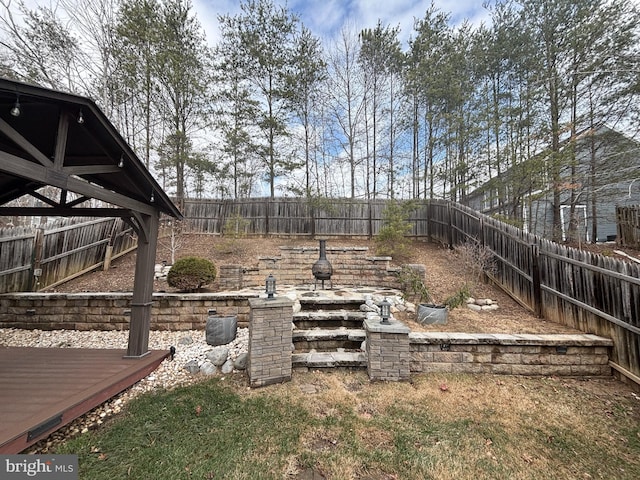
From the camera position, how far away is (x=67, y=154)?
3.04 meters

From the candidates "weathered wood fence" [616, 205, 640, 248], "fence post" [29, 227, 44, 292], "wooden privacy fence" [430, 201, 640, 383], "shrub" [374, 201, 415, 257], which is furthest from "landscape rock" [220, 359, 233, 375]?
"weathered wood fence" [616, 205, 640, 248]

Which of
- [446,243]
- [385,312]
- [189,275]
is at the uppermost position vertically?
[446,243]

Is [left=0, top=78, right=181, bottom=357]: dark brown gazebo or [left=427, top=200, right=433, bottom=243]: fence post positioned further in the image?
[left=427, top=200, right=433, bottom=243]: fence post

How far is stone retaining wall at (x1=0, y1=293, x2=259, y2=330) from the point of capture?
14.7ft

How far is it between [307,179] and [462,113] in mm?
7081

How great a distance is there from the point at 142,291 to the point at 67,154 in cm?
186

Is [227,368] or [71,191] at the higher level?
[71,191]

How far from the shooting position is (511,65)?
9758 millimetres

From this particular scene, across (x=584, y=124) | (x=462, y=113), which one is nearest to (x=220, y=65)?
(x=462, y=113)

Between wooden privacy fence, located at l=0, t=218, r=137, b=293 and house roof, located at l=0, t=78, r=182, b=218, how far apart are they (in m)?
2.69

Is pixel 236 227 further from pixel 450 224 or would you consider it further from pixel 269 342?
pixel 450 224

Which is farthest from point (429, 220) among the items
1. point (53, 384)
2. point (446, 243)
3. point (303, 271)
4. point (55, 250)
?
point (55, 250)

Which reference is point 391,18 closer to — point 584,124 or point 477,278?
point 584,124

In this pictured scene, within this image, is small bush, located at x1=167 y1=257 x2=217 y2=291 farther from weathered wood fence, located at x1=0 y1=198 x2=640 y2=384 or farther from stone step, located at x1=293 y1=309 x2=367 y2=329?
weathered wood fence, located at x1=0 y1=198 x2=640 y2=384
